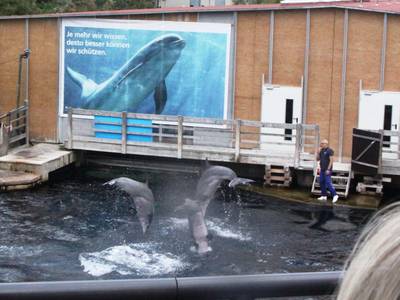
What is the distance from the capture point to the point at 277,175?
1895cm

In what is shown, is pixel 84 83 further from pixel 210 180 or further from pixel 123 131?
pixel 210 180

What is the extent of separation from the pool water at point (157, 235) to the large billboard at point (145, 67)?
3.12 m

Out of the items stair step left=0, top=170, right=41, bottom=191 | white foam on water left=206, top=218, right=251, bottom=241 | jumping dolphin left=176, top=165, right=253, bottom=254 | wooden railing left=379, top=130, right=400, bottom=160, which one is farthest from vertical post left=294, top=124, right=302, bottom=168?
stair step left=0, top=170, right=41, bottom=191

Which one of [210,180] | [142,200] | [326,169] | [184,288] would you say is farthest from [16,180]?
[184,288]

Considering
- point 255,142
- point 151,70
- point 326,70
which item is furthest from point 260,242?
point 151,70

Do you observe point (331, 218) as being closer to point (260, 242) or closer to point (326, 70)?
point (260, 242)

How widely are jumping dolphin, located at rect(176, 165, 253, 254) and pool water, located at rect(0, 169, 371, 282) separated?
22cm

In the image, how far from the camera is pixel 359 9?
1912 cm

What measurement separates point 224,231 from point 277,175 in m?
4.72

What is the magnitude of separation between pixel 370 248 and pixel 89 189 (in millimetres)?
17641

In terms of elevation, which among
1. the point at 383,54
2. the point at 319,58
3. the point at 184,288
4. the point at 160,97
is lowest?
the point at 184,288

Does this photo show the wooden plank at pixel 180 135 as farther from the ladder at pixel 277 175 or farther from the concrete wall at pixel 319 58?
the ladder at pixel 277 175

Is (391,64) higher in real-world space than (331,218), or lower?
higher

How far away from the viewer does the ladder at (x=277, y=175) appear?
738 inches
